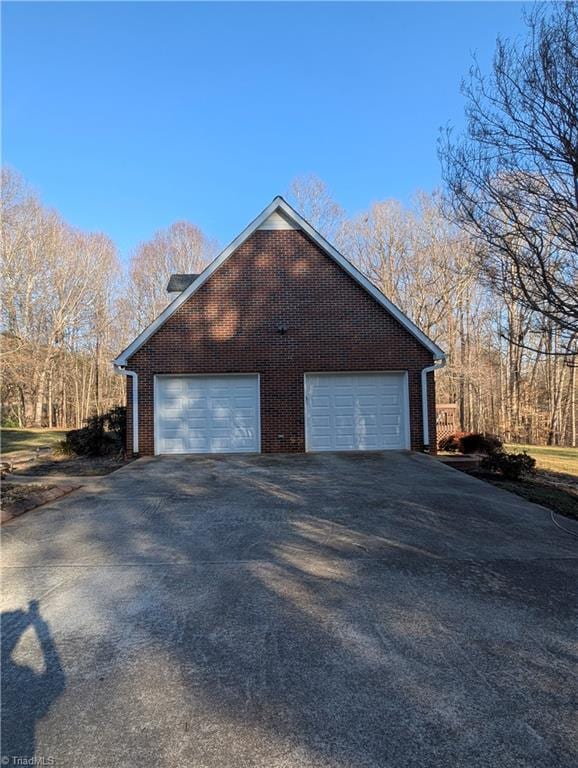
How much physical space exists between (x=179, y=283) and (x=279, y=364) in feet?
18.9

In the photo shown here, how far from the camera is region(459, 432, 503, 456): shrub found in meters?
13.8

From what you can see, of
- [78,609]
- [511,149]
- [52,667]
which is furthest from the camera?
[511,149]

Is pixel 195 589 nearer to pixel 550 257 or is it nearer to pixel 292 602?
pixel 292 602

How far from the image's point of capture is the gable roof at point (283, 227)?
12.9 meters

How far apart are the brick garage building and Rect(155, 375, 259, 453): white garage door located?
0.09 ft

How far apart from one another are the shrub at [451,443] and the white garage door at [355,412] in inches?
104

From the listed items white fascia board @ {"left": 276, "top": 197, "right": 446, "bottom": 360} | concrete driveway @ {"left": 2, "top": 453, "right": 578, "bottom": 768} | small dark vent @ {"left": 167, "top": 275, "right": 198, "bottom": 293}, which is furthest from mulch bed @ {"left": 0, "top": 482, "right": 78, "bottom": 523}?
small dark vent @ {"left": 167, "top": 275, "right": 198, "bottom": 293}

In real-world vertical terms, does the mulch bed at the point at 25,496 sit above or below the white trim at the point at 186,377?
below

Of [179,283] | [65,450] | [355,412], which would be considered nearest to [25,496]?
[65,450]

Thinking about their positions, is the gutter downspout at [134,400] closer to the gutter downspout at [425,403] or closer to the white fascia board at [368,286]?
the white fascia board at [368,286]

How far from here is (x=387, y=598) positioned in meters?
3.93

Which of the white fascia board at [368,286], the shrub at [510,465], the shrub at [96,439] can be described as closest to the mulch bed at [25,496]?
the shrub at [96,439]

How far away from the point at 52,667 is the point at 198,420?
10144mm

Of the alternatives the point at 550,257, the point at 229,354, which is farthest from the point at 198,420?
the point at 550,257
